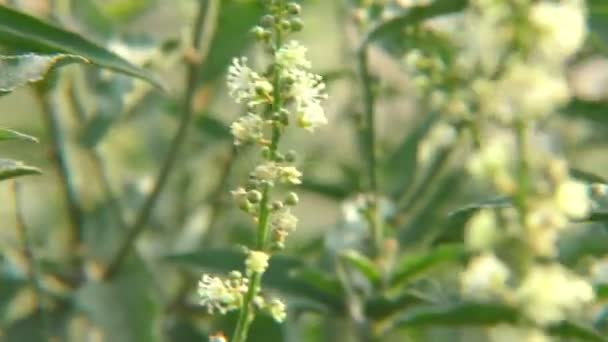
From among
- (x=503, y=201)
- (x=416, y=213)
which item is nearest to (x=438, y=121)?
(x=416, y=213)

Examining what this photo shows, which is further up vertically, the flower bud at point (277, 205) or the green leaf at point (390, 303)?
the green leaf at point (390, 303)

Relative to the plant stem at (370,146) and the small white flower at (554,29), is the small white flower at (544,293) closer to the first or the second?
the small white flower at (554,29)

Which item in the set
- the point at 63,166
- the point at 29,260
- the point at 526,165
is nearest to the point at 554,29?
the point at 526,165

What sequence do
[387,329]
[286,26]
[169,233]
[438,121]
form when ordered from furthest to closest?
[169,233], [438,121], [387,329], [286,26]

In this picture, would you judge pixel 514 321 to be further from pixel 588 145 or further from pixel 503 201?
pixel 588 145

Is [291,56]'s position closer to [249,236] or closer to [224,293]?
[224,293]

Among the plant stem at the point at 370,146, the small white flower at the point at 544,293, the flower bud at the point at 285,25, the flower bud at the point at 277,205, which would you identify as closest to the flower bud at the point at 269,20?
the flower bud at the point at 285,25

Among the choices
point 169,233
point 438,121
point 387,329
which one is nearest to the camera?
point 387,329

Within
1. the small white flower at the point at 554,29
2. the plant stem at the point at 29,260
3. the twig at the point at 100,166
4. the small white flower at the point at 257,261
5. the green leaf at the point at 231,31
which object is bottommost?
the small white flower at the point at 257,261
